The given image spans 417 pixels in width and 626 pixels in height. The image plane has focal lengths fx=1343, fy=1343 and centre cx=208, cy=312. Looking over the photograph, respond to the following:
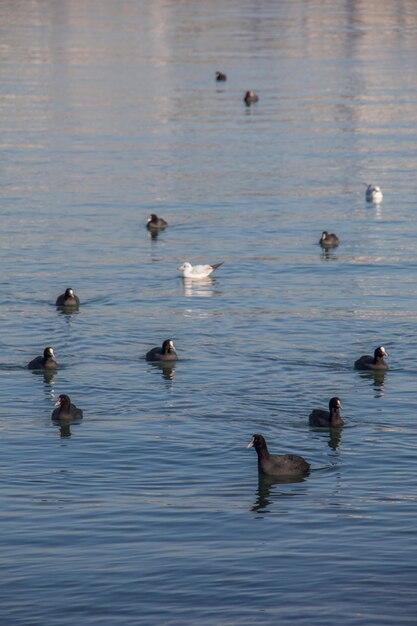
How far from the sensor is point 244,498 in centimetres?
2589

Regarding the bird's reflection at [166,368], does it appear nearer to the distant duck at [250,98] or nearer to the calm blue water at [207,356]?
the calm blue water at [207,356]

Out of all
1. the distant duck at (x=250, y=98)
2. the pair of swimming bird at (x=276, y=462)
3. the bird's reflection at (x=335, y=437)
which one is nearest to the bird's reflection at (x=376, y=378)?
the bird's reflection at (x=335, y=437)

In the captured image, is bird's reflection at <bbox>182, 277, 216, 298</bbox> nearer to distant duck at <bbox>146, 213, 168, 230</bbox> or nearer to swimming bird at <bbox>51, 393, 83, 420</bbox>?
distant duck at <bbox>146, 213, 168, 230</bbox>

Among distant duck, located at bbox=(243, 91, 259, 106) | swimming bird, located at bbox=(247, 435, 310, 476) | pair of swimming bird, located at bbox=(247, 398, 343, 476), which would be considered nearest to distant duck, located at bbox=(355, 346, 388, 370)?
pair of swimming bird, located at bbox=(247, 398, 343, 476)

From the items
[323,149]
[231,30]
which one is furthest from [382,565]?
[231,30]

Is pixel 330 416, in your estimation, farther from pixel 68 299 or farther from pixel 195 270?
pixel 195 270

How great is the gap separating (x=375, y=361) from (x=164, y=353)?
537 centimetres

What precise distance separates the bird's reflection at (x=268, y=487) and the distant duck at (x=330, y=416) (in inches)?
94.3

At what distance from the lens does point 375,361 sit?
33250 mm

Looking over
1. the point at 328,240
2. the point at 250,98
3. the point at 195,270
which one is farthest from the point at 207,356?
the point at 250,98

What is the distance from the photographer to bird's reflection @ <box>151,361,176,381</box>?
3378 cm

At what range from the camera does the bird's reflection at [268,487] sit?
25.8 meters

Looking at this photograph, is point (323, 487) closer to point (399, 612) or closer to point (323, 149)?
point (399, 612)

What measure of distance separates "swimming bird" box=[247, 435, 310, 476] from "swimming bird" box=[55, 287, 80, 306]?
13646 millimetres
